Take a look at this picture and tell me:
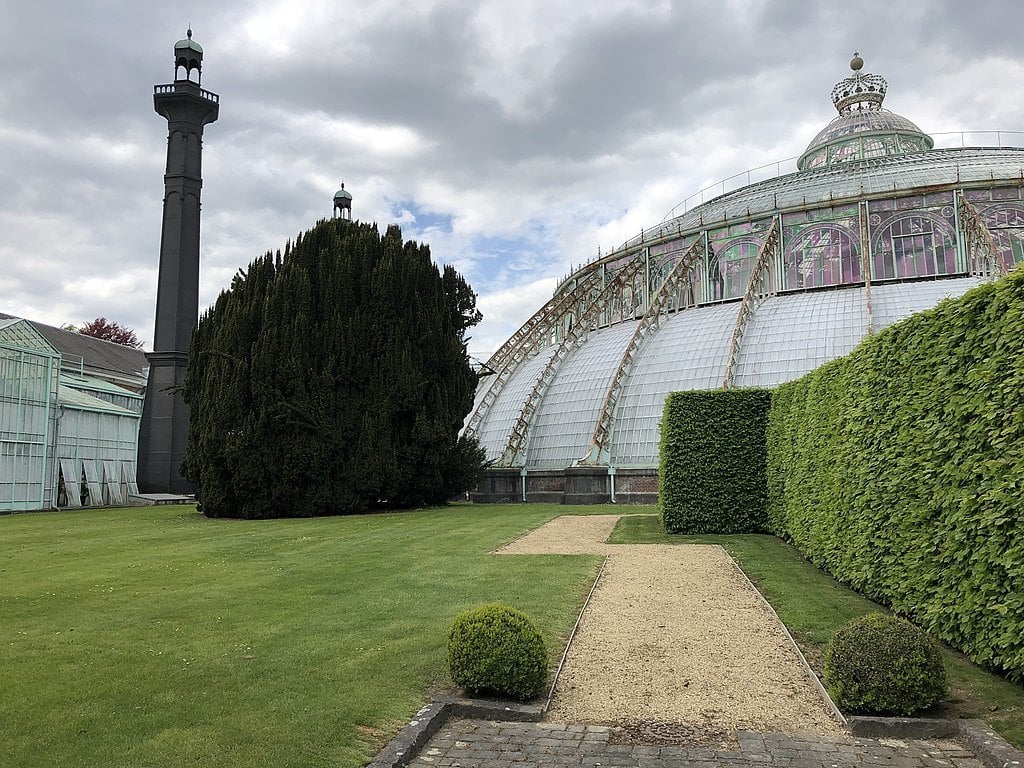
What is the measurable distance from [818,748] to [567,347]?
3009 cm

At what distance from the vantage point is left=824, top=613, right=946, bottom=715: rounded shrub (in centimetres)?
575

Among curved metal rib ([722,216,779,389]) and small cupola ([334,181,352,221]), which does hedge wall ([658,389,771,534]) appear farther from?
small cupola ([334,181,352,221])

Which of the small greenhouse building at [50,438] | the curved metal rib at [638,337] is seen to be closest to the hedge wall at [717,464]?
the curved metal rib at [638,337]

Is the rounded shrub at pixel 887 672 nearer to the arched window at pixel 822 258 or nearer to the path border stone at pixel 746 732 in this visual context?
the path border stone at pixel 746 732

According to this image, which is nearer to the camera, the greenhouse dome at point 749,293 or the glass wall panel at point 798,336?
the glass wall panel at point 798,336

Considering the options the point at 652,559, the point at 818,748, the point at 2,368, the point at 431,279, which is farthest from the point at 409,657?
the point at 2,368

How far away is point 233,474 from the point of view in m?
26.3

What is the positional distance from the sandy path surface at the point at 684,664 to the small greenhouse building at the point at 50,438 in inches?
1140

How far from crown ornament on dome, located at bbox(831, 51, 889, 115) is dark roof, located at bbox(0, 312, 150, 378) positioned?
160 feet

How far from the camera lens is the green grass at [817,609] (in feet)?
19.3

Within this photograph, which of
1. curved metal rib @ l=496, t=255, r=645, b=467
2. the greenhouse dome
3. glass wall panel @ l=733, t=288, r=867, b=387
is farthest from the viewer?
curved metal rib @ l=496, t=255, r=645, b=467

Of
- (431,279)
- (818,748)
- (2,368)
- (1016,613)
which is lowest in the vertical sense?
(818,748)

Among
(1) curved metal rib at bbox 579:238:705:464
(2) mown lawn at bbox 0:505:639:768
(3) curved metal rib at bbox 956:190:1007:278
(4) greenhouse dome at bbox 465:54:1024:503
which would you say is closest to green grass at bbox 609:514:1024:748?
(2) mown lawn at bbox 0:505:639:768

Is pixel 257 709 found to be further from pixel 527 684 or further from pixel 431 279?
pixel 431 279
